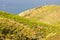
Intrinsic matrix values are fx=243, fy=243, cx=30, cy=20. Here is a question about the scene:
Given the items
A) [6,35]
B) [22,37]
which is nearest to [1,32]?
[6,35]

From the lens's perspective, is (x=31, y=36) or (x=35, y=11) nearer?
(x=31, y=36)

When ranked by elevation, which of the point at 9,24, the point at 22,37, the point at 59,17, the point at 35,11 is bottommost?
the point at 22,37

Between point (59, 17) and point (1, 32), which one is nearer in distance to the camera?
point (1, 32)

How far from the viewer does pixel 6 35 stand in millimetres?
22297

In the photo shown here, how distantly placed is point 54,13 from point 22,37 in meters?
40.1

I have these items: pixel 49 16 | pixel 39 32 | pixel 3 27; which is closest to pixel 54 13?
pixel 49 16

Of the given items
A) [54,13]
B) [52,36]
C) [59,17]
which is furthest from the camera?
[54,13]

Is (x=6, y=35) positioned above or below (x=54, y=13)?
below

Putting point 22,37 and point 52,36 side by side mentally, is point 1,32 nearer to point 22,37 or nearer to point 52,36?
point 22,37

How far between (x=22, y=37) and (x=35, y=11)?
43.1 metres

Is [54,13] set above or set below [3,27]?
above

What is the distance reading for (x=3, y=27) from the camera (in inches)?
898

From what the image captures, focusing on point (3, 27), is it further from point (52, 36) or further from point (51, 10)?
point (51, 10)

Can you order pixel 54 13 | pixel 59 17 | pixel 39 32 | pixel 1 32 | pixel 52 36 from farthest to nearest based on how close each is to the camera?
pixel 54 13 → pixel 59 17 → pixel 39 32 → pixel 52 36 → pixel 1 32
